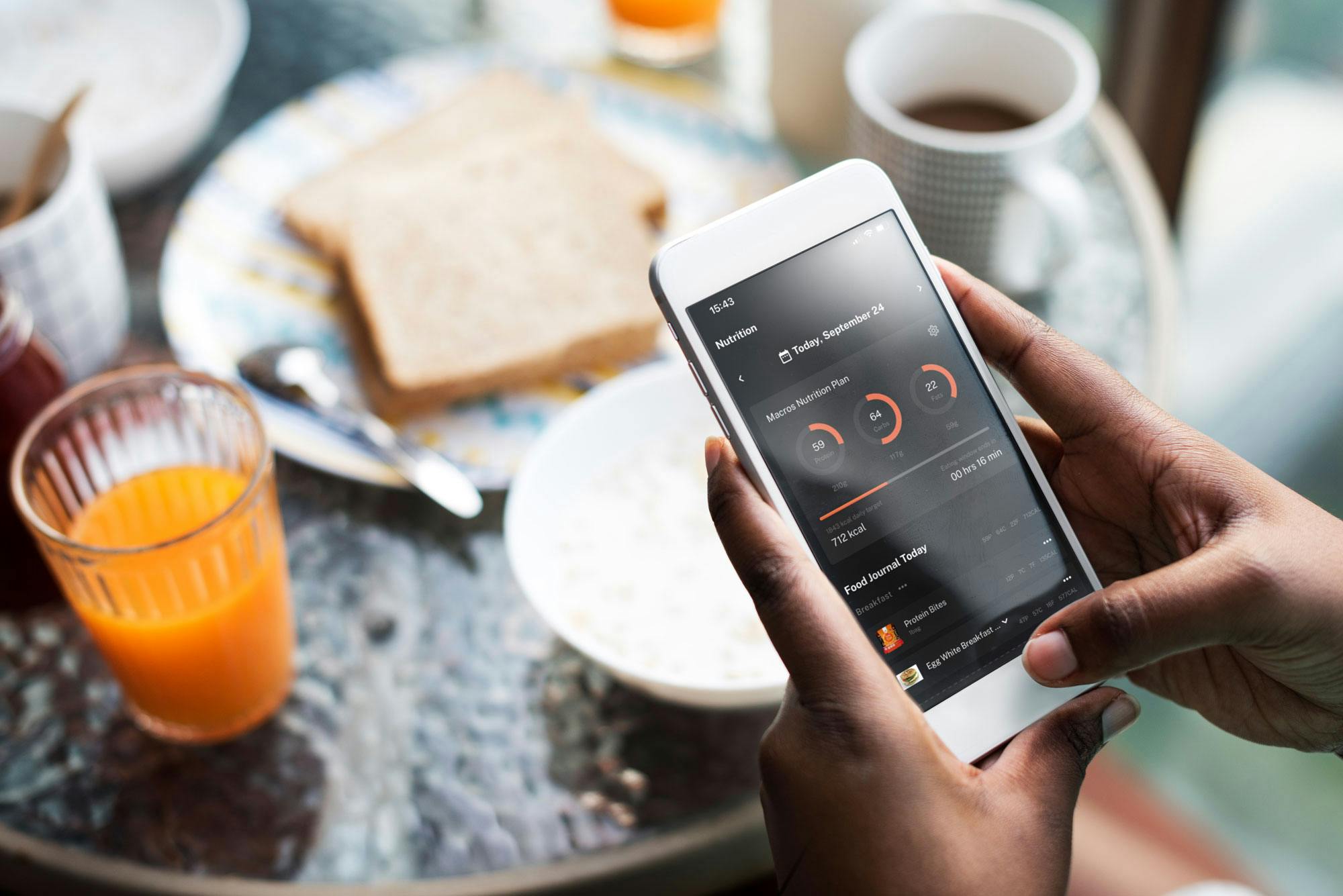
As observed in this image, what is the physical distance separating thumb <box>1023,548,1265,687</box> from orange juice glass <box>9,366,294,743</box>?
1.35 ft

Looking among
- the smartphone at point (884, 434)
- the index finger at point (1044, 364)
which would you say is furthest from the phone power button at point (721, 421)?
the index finger at point (1044, 364)

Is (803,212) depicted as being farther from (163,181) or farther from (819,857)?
(163,181)

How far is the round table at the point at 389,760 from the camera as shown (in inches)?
25.0

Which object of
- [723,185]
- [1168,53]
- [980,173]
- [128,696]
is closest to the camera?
[128,696]

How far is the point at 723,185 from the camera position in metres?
0.97

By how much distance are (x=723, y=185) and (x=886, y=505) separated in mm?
496

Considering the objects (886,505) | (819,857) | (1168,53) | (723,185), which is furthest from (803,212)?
(1168,53)

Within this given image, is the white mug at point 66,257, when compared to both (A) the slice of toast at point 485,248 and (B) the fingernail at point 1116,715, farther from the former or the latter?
(B) the fingernail at point 1116,715

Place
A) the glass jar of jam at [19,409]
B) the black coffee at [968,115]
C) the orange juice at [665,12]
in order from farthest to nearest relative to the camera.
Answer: the orange juice at [665,12]
the black coffee at [968,115]
the glass jar of jam at [19,409]

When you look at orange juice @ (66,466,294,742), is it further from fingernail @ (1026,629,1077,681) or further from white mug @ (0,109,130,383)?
fingernail @ (1026,629,1077,681)

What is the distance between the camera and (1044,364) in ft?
1.88

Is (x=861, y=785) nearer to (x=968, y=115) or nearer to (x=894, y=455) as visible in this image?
(x=894, y=455)

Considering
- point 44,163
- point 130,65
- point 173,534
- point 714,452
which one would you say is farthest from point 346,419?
point 130,65

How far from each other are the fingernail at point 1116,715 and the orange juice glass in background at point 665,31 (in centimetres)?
79
